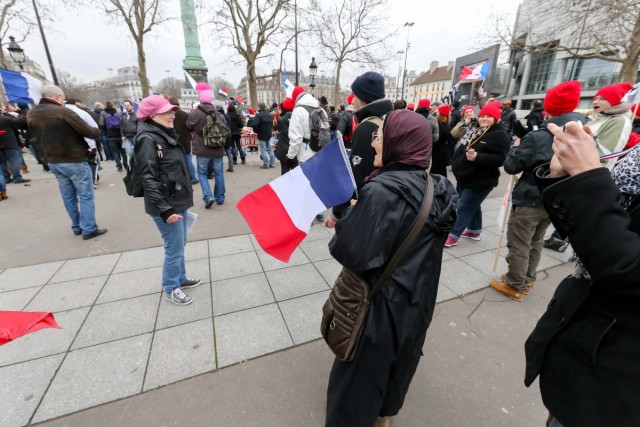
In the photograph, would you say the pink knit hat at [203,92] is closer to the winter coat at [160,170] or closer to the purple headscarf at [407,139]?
the winter coat at [160,170]

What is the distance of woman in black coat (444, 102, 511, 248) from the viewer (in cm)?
366

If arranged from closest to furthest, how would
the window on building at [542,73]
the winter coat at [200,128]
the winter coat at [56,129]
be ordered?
the winter coat at [56,129] → the winter coat at [200,128] → the window on building at [542,73]

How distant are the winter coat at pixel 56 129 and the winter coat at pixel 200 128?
5.97 ft

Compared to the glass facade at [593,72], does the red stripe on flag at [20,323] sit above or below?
below

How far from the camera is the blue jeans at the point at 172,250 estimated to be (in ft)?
9.30

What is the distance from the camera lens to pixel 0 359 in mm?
2328

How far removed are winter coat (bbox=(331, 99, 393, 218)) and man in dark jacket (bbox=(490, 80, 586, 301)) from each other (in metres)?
1.33

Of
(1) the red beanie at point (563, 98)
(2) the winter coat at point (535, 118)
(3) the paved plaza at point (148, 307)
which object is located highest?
(1) the red beanie at point (563, 98)

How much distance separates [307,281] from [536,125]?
8.77 meters

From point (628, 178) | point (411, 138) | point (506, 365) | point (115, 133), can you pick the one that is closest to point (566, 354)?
point (628, 178)

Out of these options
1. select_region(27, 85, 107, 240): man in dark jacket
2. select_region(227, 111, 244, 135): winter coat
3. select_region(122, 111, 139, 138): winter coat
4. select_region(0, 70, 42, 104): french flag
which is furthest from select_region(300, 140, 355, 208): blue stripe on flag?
select_region(122, 111, 139, 138): winter coat

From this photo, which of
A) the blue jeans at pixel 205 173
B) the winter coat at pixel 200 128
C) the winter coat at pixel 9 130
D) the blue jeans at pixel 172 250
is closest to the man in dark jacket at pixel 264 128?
the winter coat at pixel 200 128

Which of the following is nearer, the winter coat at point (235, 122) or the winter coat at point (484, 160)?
the winter coat at point (484, 160)

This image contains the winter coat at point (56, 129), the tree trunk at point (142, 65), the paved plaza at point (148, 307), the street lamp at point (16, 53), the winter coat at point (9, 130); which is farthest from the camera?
the tree trunk at point (142, 65)
